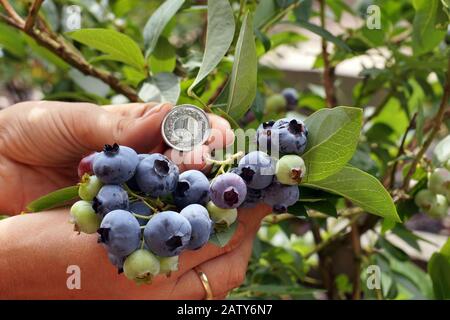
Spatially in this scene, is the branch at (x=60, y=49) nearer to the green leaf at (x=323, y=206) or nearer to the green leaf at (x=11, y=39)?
the green leaf at (x=11, y=39)

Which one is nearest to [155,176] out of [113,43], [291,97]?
[113,43]

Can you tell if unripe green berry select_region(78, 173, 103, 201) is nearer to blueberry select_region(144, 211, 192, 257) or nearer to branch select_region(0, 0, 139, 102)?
blueberry select_region(144, 211, 192, 257)

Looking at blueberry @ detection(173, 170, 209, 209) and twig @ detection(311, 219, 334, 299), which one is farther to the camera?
twig @ detection(311, 219, 334, 299)

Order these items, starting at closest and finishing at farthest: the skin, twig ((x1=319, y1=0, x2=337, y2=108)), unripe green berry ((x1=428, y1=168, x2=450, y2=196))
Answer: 1. the skin
2. unripe green berry ((x1=428, y1=168, x2=450, y2=196))
3. twig ((x1=319, y1=0, x2=337, y2=108))

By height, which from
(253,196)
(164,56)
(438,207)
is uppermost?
(164,56)

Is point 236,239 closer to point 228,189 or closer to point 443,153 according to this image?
point 228,189

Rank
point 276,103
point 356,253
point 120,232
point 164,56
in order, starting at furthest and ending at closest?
point 276,103 → point 356,253 → point 164,56 → point 120,232

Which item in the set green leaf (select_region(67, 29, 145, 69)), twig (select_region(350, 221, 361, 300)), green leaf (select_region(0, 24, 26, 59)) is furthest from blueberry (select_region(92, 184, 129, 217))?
green leaf (select_region(0, 24, 26, 59))
